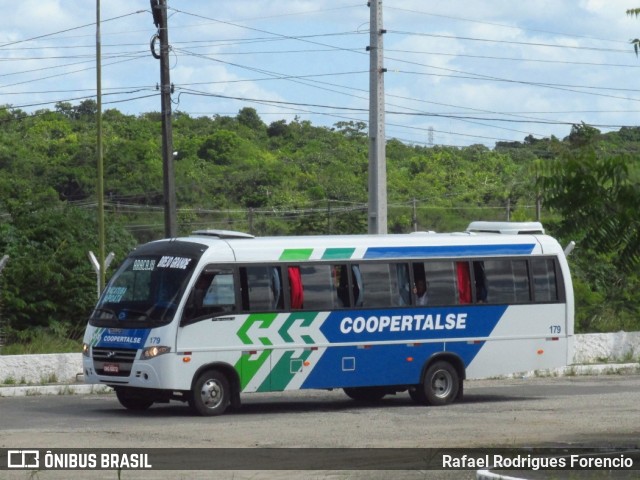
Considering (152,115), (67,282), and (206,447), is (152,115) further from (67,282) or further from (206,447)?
(206,447)

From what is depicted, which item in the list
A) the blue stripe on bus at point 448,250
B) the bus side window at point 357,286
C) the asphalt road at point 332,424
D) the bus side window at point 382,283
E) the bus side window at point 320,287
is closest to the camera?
the asphalt road at point 332,424

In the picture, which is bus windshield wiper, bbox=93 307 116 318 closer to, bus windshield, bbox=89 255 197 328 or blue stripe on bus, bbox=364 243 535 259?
bus windshield, bbox=89 255 197 328

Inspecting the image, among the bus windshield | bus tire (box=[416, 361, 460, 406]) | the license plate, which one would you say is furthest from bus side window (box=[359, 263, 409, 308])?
the license plate

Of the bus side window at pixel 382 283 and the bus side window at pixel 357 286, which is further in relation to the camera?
the bus side window at pixel 382 283

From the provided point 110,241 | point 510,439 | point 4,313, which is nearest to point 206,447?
point 510,439

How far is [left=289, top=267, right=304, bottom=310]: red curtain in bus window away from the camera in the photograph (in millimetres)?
19266

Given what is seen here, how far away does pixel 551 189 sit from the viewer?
39.4 ft

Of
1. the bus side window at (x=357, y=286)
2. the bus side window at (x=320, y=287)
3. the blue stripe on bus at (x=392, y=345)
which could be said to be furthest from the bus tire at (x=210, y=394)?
the bus side window at (x=357, y=286)

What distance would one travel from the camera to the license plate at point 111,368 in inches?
725

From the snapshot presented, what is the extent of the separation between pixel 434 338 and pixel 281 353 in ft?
9.01

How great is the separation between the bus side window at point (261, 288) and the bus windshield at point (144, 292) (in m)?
0.92

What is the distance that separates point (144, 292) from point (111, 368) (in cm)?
121

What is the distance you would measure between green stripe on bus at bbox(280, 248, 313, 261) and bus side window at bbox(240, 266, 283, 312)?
0.72ft

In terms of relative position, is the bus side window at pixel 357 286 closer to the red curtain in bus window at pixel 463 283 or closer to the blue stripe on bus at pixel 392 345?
the blue stripe on bus at pixel 392 345
